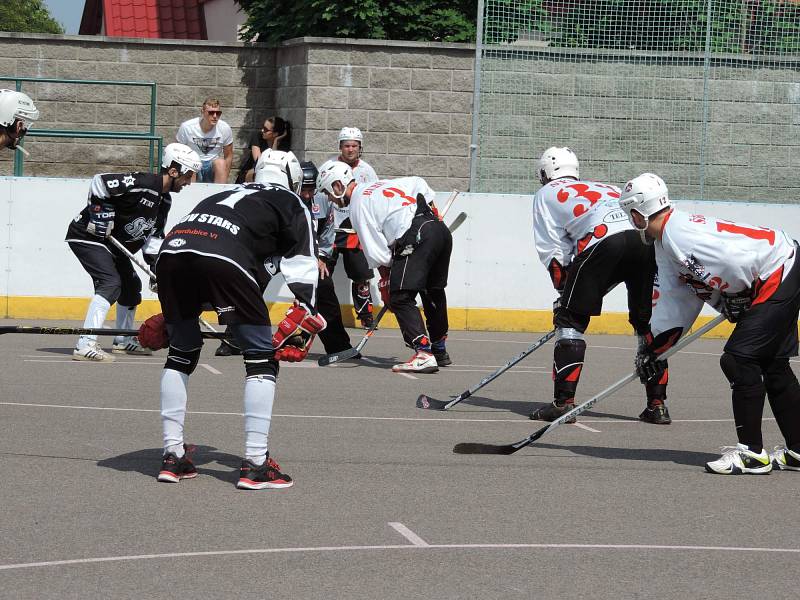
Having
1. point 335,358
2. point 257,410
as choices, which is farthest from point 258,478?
point 335,358

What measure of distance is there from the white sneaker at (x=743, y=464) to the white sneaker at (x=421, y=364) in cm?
417

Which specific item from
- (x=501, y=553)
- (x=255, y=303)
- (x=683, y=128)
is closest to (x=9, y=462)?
(x=255, y=303)

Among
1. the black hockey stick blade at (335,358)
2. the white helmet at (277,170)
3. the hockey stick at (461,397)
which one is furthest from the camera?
the black hockey stick blade at (335,358)

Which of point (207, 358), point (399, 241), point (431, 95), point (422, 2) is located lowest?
point (207, 358)

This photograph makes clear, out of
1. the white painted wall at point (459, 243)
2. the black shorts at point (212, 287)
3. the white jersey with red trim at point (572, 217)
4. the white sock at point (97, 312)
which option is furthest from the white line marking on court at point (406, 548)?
the white painted wall at point (459, 243)

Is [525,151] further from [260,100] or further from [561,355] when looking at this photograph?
[561,355]

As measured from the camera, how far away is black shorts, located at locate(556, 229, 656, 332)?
8.87 metres

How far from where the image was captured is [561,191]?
927 centimetres

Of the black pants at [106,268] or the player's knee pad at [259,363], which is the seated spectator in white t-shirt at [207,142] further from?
the player's knee pad at [259,363]

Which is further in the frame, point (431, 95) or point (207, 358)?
point (431, 95)

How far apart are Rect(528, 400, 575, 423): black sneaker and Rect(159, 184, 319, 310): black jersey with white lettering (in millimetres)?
2652

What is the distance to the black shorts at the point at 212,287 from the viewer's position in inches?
256

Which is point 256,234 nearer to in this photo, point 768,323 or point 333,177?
point 768,323

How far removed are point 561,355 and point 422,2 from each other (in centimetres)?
1256
